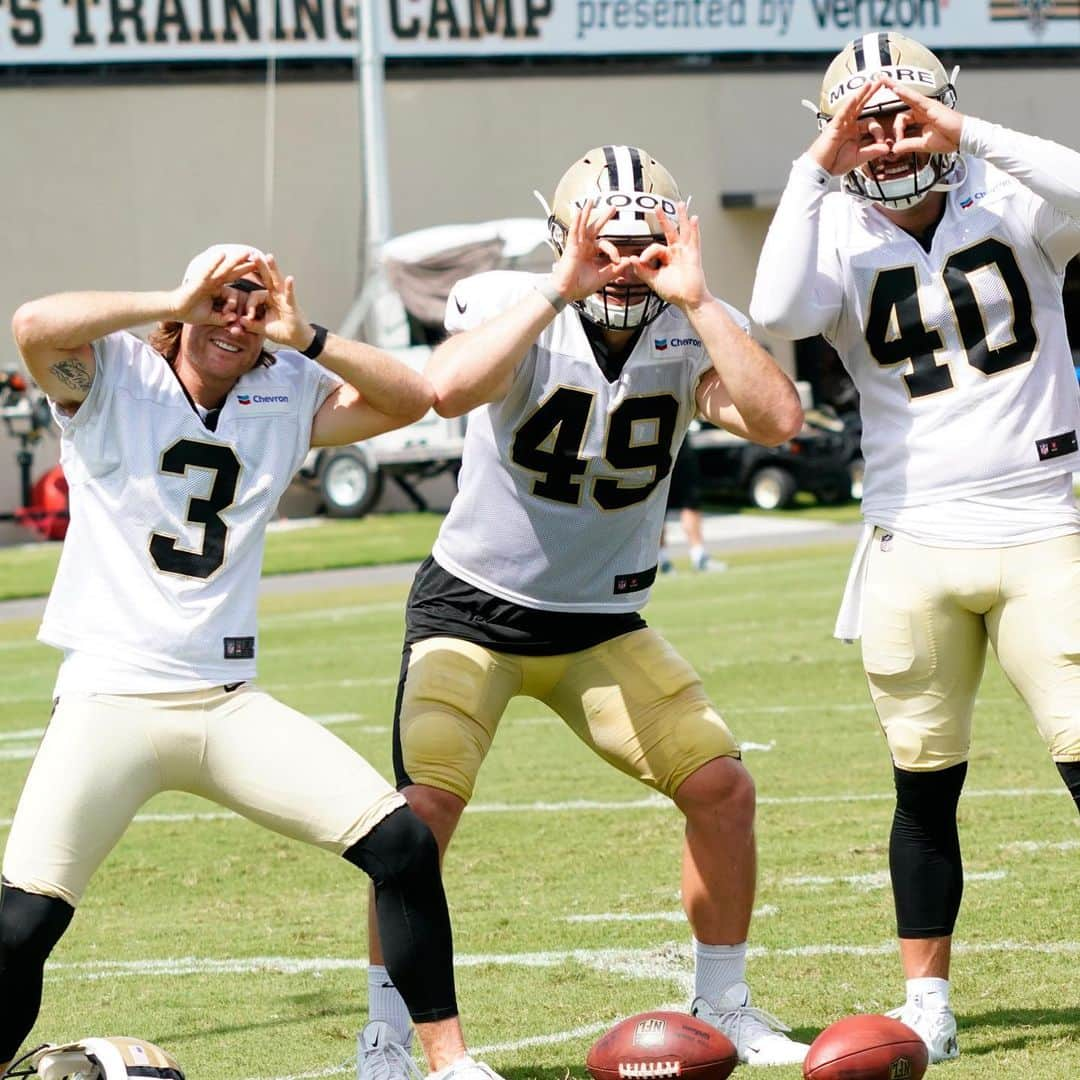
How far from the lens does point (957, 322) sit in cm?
465

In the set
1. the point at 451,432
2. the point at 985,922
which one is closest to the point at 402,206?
the point at 451,432

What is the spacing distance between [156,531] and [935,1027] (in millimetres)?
2113

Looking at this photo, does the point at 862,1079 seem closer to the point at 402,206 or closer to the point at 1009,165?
the point at 1009,165

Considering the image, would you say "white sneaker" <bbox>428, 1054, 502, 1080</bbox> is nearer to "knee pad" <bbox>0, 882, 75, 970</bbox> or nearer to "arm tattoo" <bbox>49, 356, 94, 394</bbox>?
"knee pad" <bbox>0, 882, 75, 970</bbox>

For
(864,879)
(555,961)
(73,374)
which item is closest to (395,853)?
(73,374)

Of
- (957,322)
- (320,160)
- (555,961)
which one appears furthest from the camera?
(320,160)

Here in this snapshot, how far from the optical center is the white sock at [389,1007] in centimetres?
465

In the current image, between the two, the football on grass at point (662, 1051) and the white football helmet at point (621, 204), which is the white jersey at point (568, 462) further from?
the football on grass at point (662, 1051)

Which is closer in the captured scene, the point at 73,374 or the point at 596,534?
the point at 73,374

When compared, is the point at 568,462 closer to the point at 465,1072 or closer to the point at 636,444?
the point at 636,444

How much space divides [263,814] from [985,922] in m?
2.39

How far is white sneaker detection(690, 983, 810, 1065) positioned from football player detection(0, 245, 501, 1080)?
77 centimetres

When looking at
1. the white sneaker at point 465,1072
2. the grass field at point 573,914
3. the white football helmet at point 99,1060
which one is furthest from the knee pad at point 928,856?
A: the white football helmet at point 99,1060

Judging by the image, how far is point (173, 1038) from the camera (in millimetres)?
5000
